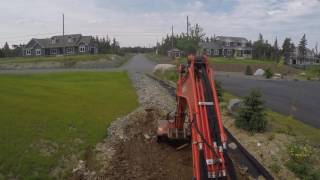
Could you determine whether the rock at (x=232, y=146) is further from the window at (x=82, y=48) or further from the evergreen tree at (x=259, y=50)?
the evergreen tree at (x=259, y=50)

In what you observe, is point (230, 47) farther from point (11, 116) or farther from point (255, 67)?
point (11, 116)

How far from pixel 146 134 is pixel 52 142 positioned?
12.7 feet

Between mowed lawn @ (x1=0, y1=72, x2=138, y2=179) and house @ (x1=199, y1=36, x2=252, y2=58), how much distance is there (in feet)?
335

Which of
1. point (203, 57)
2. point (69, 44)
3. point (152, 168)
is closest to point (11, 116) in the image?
point (152, 168)

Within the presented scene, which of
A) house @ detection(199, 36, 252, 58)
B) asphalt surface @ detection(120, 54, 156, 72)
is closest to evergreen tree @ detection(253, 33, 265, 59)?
house @ detection(199, 36, 252, 58)

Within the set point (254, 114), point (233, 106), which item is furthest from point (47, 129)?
point (233, 106)

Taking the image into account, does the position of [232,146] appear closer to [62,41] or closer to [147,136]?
[147,136]

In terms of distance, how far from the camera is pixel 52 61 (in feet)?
252

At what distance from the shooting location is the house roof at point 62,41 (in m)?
105

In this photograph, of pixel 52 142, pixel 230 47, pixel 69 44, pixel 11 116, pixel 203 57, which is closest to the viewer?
pixel 203 57

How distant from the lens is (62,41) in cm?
10500

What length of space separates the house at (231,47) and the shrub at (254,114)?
107 m

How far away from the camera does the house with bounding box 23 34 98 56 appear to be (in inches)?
4131

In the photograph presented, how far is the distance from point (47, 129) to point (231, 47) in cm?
11562
